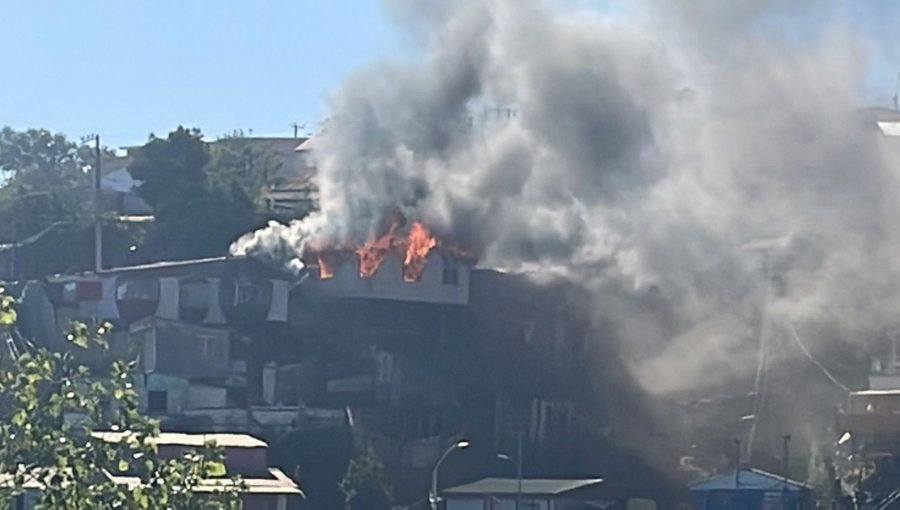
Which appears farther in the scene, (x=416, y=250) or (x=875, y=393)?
(x=416, y=250)

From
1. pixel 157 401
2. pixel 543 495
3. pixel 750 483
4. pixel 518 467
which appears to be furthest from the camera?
pixel 518 467

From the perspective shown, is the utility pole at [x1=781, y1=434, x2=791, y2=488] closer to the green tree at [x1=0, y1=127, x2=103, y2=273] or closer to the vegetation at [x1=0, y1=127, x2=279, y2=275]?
the vegetation at [x1=0, y1=127, x2=279, y2=275]

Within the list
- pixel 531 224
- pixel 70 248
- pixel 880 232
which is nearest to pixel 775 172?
pixel 880 232

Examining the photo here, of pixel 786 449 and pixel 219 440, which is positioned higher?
pixel 219 440

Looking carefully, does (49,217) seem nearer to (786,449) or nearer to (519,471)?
(519,471)

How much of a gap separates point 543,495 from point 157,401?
49.2 feet

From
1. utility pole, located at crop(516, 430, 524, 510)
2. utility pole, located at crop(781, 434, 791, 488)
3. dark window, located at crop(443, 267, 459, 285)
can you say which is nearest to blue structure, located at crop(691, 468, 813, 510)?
utility pole, located at crop(781, 434, 791, 488)

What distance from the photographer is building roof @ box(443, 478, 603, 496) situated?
6975 centimetres

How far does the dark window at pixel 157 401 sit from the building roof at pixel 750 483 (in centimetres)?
2006

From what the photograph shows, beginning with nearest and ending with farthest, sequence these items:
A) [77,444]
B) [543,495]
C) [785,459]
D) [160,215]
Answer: [77,444] < [543,495] < [785,459] < [160,215]

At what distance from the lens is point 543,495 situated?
69.5 m

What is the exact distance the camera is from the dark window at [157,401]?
71875 mm

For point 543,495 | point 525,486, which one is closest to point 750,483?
point 543,495

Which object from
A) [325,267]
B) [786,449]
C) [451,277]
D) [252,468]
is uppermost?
[325,267]
